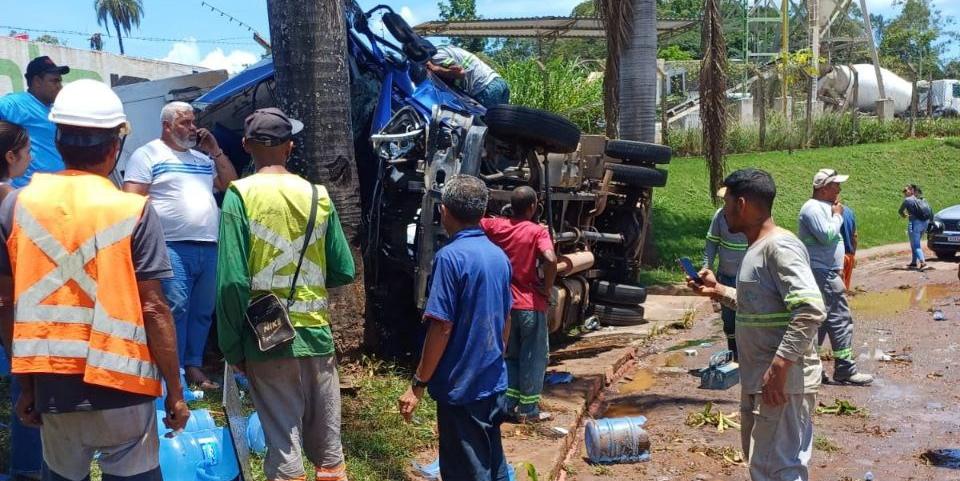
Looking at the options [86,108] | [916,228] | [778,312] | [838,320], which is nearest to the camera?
[86,108]

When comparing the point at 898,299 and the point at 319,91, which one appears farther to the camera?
the point at 898,299

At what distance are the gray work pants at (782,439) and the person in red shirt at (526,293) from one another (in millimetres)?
2254

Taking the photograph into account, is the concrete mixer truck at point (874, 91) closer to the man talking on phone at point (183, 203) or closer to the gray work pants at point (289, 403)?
the man talking on phone at point (183, 203)

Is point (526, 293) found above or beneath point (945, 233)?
above

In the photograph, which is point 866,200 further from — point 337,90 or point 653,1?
point 337,90

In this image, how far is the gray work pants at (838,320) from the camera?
8.07 meters

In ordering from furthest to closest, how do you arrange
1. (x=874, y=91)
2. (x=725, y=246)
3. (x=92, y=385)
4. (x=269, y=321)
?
(x=874, y=91) < (x=725, y=246) < (x=269, y=321) < (x=92, y=385)

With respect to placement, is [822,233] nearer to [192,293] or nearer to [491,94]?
[491,94]

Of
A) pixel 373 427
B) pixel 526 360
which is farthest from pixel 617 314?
pixel 373 427

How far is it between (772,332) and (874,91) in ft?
124

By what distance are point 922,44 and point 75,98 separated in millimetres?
66310

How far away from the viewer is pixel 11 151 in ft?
13.3

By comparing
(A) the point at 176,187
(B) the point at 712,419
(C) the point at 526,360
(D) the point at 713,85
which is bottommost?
(B) the point at 712,419

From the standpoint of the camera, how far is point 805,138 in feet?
88.7
